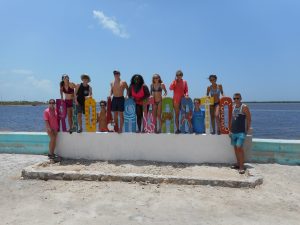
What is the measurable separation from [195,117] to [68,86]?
12.1ft

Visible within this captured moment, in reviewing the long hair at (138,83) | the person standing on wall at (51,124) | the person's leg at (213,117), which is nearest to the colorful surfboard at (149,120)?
the long hair at (138,83)

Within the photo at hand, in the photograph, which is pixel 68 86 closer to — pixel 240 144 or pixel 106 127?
pixel 106 127

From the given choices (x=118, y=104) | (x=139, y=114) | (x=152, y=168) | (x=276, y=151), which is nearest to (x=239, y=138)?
(x=276, y=151)

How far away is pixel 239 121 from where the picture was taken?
8.09 meters

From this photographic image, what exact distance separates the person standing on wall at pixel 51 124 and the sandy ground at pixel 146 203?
173 cm

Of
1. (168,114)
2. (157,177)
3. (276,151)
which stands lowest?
(157,177)

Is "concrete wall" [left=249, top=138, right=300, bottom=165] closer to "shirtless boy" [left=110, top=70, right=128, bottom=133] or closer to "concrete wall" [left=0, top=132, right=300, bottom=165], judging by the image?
"concrete wall" [left=0, top=132, right=300, bottom=165]

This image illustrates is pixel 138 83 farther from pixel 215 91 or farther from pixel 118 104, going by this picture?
pixel 215 91

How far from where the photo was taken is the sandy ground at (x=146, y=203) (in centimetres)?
551

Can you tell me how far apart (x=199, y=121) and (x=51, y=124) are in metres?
4.11

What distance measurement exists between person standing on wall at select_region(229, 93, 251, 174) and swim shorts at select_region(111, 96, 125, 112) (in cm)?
296

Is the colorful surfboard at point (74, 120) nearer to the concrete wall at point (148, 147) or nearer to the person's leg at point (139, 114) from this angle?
the concrete wall at point (148, 147)

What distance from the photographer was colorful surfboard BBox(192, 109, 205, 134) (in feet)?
29.5

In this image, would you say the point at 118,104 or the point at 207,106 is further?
the point at 118,104
